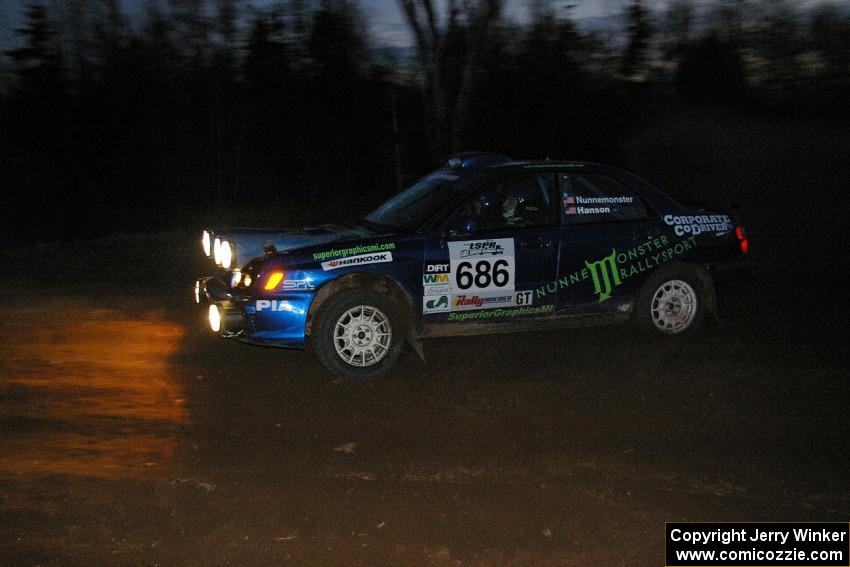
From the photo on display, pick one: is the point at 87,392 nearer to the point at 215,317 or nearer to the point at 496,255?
the point at 215,317

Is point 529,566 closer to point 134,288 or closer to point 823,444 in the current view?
point 823,444

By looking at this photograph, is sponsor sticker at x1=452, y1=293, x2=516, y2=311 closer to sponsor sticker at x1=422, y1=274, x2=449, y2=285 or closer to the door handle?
sponsor sticker at x1=422, y1=274, x2=449, y2=285

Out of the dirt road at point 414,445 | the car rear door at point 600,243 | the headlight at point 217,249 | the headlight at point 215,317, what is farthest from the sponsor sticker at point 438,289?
the headlight at point 217,249

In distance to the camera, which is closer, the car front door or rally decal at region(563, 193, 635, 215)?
the car front door

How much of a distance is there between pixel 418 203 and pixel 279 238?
1.20 m

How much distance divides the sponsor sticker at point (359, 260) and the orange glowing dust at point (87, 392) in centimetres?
141

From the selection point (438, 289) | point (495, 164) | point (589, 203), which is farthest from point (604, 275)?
point (438, 289)

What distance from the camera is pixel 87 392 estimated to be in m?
6.54

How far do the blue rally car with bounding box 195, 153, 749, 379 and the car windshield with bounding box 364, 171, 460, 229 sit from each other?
2 cm

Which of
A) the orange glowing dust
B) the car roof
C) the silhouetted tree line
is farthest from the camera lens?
the silhouetted tree line

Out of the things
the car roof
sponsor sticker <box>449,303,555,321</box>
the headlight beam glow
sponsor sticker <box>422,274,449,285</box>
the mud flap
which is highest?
the car roof

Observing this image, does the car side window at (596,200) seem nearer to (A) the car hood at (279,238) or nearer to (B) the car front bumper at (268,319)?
(A) the car hood at (279,238)

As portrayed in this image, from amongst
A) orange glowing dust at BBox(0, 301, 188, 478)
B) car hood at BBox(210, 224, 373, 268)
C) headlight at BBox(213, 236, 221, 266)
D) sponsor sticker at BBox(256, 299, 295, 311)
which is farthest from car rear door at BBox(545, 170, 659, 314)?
orange glowing dust at BBox(0, 301, 188, 478)

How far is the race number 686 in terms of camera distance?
7.11m
